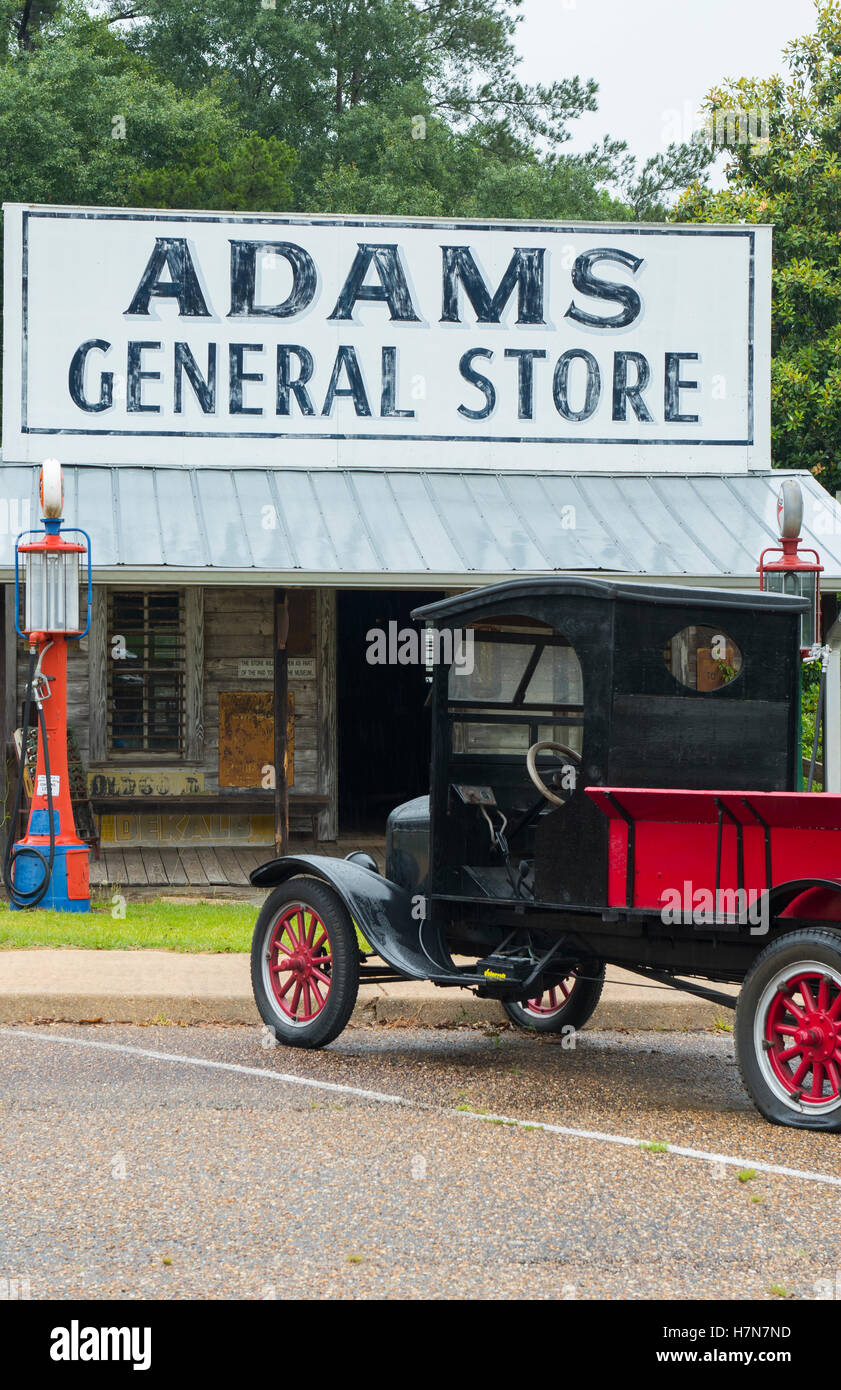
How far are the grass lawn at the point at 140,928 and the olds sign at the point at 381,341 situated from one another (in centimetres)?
451

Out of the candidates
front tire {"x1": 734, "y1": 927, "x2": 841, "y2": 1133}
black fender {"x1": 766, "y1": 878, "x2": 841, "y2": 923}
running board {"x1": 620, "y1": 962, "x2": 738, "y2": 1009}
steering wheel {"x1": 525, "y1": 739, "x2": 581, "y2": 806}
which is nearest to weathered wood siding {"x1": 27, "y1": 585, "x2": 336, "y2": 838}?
steering wheel {"x1": 525, "y1": 739, "x2": 581, "y2": 806}

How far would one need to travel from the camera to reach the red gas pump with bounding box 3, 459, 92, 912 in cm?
1127

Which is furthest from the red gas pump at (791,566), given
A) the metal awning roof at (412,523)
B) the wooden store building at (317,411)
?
the wooden store building at (317,411)

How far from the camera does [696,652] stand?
277 inches

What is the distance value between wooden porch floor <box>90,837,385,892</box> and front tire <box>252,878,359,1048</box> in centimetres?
580

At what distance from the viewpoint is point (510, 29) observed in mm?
38812

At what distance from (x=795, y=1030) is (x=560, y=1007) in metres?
2.10

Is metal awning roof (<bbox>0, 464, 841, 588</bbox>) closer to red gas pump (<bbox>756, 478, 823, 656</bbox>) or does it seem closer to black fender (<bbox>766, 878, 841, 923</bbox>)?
red gas pump (<bbox>756, 478, 823, 656</bbox>)

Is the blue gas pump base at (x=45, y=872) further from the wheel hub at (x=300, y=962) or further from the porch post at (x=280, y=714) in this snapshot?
the wheel hub at (x=300, y=962)

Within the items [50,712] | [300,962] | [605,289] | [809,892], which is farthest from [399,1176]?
[605,289]

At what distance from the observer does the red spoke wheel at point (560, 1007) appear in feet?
25.3

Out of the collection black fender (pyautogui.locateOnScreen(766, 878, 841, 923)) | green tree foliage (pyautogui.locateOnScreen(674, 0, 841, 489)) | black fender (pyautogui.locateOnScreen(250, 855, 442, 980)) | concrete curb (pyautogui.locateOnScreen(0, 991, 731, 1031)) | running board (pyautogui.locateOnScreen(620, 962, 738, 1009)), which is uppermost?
green tree foliage (pyautogui.locateOnScreen(674, 0, 841, 489))

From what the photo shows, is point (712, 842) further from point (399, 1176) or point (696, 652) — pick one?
point (399, 1176)
